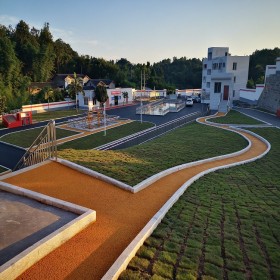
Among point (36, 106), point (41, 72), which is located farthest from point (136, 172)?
point (41, 72)

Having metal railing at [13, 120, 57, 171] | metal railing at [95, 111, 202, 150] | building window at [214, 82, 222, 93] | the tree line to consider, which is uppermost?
the tree line

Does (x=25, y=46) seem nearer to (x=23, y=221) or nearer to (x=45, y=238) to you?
(x=23, y=221)

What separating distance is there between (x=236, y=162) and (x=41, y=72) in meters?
62.2

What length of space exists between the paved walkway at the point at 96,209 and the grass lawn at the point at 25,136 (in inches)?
605

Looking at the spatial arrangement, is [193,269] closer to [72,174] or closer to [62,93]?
[72,174]

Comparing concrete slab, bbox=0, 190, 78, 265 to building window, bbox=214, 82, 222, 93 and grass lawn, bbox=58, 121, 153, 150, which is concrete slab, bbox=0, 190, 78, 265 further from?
building window, bbox=214, 82, 222, 93

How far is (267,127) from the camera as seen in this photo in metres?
29.1

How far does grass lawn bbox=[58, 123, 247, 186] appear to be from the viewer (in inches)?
490

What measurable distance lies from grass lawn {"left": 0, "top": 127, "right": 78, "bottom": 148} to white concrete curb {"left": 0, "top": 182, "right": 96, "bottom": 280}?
17.3 m

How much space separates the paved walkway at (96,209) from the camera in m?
5.83

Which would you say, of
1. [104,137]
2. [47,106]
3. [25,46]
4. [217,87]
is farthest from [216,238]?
[25,46]

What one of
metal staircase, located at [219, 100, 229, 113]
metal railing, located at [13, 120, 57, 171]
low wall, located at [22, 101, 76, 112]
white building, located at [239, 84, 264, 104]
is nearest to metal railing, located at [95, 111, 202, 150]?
metal staircase, located at [219, 100, 229, 113]

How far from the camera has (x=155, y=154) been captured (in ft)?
56.2

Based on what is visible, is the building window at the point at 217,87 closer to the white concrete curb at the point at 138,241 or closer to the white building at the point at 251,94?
the white building at the point at 251,94
